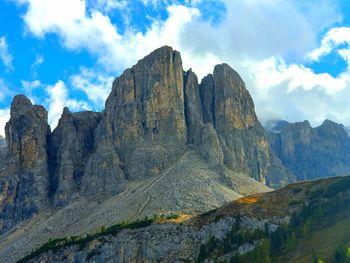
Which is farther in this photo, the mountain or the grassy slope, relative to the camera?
the mountain

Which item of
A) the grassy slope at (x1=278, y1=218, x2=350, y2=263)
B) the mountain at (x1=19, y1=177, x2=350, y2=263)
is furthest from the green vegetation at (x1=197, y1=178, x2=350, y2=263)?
the grassy slope at (x1=278, y1=218, x2=350, y2=263)

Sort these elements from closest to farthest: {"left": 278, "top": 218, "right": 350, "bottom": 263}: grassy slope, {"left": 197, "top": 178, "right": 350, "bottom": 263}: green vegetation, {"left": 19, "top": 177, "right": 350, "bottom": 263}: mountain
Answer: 1. {"left": 278, "top": 218, "right": 350, "bottom": 263}: grassy slope
2. {"left": 19, "top": 177, "right": 350, "bottom": 263}: mountain
3. {"left": 197, "top": 178, "right": 350, "bottom": 263}: green vegetation

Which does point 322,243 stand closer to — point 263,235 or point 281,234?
point 281,234

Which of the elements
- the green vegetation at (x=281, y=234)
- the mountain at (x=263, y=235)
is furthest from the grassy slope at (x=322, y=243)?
the green vegetation at (x=281, y=234)

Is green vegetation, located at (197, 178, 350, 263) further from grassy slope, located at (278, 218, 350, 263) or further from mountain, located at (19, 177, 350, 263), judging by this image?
grassy slope, located at (278, 218, 350, 263)

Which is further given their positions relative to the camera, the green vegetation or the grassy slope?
the green vegetation

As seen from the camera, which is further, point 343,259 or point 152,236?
point 152,236

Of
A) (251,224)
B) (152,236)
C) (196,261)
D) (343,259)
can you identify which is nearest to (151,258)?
(152,236)

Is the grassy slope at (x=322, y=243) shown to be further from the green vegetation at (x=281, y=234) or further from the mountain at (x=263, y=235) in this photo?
the green vegetation at (x=281, y=234)

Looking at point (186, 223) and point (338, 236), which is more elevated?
point (186, 223)

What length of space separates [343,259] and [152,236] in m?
72.1

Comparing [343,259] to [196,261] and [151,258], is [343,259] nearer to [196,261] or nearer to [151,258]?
[196,261]

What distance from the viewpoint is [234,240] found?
179 metres

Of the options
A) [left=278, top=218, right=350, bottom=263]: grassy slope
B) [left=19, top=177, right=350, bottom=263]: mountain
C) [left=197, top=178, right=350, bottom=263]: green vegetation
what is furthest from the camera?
[left=197, top=178, right=350, bottom=263]: green vegetation
